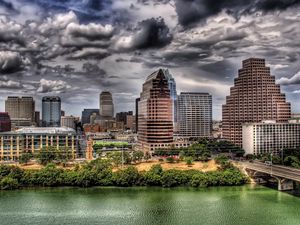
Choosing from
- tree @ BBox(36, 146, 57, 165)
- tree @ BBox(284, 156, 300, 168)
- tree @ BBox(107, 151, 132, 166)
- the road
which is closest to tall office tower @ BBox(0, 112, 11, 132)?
tree @ BBox(36, 146, 57, 165)

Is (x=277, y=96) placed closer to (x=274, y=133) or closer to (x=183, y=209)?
(x=274, y=133)

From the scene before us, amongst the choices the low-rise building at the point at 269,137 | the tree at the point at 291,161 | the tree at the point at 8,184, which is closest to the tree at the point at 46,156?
the tree at the point at 8,184

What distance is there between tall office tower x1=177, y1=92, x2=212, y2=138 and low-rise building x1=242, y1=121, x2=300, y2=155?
5588cm

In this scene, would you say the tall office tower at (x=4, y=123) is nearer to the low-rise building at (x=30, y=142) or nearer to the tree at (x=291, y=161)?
the low-rise building at (x=30, y=142)

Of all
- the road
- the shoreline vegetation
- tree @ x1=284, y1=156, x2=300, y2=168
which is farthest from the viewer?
tree @ x1=284, y1=156, x2=300, y2=168

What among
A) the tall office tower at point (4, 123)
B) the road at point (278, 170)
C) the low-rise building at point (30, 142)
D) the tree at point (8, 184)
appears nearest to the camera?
the road at point (278, 170)

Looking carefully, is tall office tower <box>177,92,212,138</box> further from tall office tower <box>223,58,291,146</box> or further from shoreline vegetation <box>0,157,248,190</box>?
shoreline vegetation <box>0,157,248,190</box>

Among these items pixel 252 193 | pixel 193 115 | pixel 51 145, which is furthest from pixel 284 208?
pixel 193 115

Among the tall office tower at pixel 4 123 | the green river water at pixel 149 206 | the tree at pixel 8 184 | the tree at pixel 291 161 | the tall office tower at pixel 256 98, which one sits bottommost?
the green river water at pixel 149 206

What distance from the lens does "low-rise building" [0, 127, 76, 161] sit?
96250 mm

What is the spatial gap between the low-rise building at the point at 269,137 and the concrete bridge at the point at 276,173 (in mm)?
27091

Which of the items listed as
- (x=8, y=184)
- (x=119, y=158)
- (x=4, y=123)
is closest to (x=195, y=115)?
(x=4, y=123)

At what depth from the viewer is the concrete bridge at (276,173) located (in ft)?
207

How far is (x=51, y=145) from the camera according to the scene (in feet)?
323
